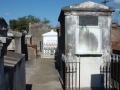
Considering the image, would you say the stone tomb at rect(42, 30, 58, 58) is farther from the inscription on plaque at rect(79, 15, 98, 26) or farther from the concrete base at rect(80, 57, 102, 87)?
the inscription on plaque at rect(79, 15, 98, 26)

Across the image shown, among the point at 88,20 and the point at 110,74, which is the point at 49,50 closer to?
the point at 110,74

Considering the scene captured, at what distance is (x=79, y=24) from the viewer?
978cm

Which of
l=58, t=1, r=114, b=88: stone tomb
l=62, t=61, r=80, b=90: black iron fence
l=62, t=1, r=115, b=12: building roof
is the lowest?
l=62, t=61, r=80, b=90: black iron fence

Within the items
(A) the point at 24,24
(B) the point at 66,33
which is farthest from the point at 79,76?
(A) the point at 24,24

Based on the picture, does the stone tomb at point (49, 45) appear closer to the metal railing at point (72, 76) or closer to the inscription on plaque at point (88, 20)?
the metal railing at point (72, 76)

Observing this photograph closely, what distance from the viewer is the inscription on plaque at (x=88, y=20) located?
384 inches

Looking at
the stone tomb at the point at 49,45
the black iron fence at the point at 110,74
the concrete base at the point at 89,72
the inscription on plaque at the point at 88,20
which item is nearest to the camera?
the black iron fence at the point at 110,74

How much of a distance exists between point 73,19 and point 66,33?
0.74 m

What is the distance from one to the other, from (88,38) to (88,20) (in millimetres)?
852

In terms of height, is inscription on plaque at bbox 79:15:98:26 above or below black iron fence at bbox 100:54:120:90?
above

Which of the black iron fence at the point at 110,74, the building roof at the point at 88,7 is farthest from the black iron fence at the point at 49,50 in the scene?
the building roof at the point at 88,7

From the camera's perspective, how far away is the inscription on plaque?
384 inches

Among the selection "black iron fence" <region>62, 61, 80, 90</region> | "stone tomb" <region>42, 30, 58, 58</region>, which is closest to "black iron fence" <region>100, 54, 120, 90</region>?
"black iron fence" <region>62, 61, 80, 90</region>

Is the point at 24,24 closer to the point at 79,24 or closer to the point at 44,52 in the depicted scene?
the point at 44,52
